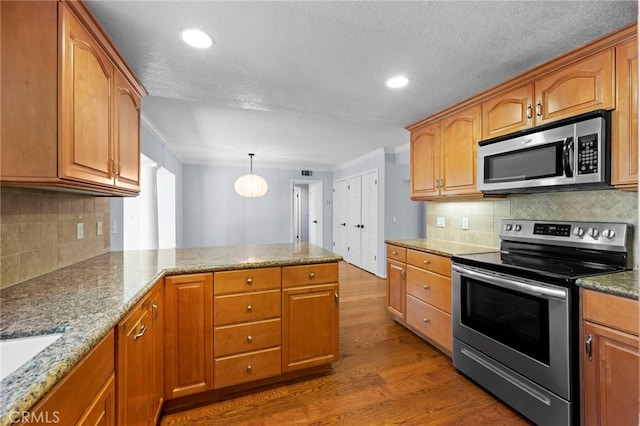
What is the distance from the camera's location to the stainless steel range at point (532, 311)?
4.88 ft

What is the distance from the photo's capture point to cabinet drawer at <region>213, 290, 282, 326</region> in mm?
1810

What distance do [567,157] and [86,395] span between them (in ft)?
8.42

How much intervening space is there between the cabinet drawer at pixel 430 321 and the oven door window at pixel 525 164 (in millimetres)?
1201

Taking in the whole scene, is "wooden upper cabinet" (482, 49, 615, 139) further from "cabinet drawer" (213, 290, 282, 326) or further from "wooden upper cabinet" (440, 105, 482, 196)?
"cabinet drawer" (213, 290, 282, 326)

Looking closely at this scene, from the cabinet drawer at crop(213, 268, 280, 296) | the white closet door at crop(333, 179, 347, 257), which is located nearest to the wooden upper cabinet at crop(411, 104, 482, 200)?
the cabinet drawer at crop(213, 268, 280, 296)

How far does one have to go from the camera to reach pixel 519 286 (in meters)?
1.69

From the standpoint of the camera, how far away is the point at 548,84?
1.87 meters

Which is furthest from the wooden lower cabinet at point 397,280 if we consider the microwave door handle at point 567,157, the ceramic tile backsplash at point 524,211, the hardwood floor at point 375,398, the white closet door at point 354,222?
the white closet door at point 354,222

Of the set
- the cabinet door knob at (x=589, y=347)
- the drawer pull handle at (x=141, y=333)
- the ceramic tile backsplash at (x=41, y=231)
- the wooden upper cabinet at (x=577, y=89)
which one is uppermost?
the wooden upper cabinet at (x=577, y=89)

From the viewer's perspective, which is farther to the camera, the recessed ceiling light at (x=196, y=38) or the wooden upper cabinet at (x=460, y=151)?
the wooden upper cabinet at (x=460, y=151)

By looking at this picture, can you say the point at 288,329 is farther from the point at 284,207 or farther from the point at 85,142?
the point at 284,207

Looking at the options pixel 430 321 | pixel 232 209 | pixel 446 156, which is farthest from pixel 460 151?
pixel 232 209

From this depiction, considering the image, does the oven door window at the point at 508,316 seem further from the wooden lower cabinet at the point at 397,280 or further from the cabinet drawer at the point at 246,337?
the cabinet drawer at the point at 246,337

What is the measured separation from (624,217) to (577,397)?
112 centimetres
